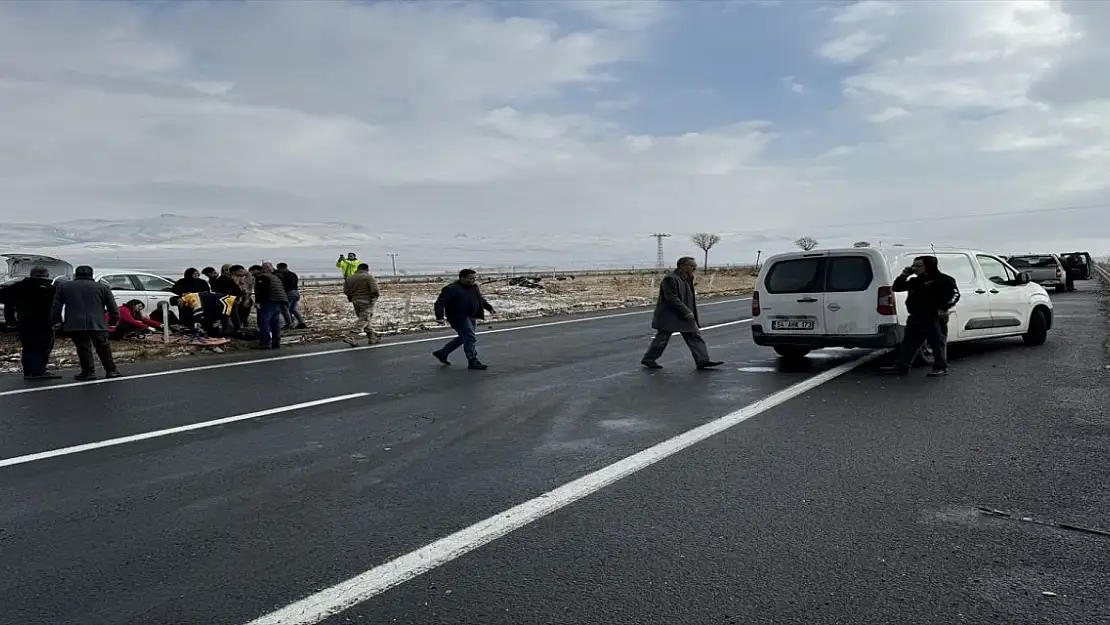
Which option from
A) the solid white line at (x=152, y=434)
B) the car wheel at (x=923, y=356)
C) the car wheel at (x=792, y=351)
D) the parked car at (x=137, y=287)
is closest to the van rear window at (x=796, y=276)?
the car wheel at (x=792, y=351)

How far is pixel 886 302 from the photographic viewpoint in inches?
423

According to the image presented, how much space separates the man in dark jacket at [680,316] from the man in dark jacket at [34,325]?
8.76m

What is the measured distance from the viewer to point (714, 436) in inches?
279

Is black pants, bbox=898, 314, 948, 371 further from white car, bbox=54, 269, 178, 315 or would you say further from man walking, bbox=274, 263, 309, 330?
white car, bbox=54, 269, 178, 315

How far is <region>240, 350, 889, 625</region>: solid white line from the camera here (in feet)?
11.9

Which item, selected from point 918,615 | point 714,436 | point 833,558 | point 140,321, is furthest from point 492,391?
point 140,321

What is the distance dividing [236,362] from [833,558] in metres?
11.6

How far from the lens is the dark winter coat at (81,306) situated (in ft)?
37.4

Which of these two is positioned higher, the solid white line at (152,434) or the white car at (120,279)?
the white car at (120,279)

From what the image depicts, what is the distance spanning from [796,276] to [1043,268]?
84.4ft

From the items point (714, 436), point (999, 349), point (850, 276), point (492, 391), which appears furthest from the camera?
point (999, 349)

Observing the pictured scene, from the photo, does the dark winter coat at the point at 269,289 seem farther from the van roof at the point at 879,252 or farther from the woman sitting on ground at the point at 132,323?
the van roof at the point at 879,252

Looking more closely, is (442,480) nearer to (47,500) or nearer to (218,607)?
(218,607)

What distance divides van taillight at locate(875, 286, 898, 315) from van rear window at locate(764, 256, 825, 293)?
813mm
